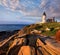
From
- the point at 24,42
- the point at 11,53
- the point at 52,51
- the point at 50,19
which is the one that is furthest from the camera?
the point at 50,19

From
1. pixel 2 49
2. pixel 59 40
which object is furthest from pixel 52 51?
pixel 2 49

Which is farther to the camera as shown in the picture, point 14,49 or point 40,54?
point 14,49

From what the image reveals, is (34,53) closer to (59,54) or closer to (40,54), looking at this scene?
(40,54)

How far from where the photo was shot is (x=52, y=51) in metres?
15.7

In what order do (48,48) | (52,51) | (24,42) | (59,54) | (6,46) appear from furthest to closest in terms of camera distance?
(6,46), (24,42), (48,48), (52,51), (59,54)

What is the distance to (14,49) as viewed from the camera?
2109cm

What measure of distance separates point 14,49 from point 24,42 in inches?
99.1

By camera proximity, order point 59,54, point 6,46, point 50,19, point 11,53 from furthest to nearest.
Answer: point 50,19, point 6,46, point 11,53, point 59,54

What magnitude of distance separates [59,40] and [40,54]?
636cm

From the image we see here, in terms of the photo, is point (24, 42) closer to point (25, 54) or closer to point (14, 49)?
point (14, 49)

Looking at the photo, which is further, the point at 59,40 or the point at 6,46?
the point at 6,46

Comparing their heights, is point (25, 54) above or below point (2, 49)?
above

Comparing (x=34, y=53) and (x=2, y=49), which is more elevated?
(x=34, y=53)

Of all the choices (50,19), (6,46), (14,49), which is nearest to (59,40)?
(14,49)
